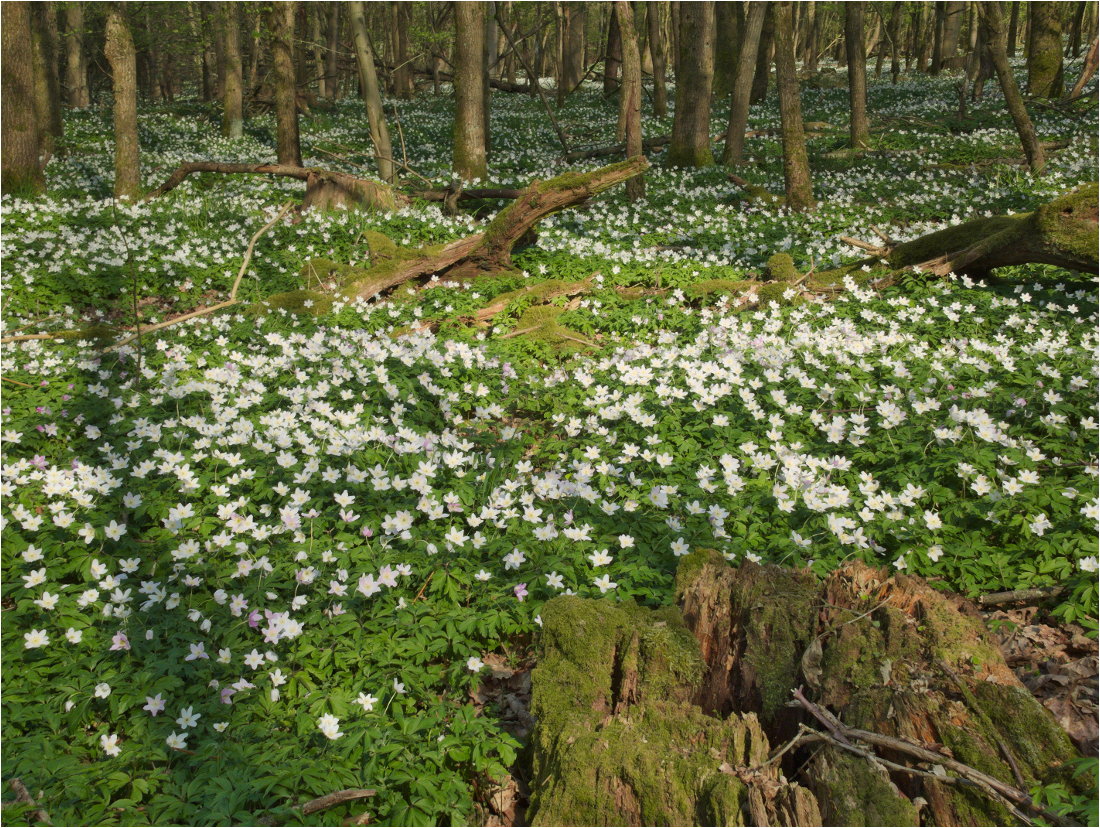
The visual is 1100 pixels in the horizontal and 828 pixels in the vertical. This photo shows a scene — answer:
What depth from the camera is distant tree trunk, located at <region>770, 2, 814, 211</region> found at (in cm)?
1048

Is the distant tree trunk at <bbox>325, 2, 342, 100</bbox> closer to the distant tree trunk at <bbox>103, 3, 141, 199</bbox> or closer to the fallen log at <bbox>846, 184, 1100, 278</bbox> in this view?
the distant tree trunk at <bbox>103, 3, 141, 199</bbox>

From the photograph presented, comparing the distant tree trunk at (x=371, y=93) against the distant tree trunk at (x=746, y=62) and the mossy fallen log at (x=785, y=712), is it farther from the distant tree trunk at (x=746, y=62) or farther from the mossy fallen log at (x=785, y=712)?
the mossy fallen log at (x=785, y=712)

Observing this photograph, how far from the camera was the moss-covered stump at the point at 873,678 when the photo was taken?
2275 millimetres

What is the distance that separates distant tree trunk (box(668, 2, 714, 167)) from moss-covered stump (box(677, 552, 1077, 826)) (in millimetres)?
12726

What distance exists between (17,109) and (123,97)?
194 centimetres

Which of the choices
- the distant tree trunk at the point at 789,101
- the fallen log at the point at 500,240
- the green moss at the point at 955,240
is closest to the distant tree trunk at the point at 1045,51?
the distant tree trunk at the point at 789,101

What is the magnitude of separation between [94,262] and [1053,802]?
403 inches

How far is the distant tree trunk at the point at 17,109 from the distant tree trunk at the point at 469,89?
6959mm

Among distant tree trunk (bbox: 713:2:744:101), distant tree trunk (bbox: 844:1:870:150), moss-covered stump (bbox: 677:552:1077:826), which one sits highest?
distant tree trunk (bbox: 713:2:744:101)

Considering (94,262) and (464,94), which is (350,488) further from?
(464,94)

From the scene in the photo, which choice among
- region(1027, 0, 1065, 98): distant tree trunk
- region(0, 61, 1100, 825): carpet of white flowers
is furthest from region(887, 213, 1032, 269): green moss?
region(1027, 0, 1065, 98): distant tree trunk

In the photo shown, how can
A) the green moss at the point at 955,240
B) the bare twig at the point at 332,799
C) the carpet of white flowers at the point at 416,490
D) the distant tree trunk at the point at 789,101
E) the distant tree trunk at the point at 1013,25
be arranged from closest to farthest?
the bare twig at the point at 332,799
the carpet of white flowers at the point at 416,490
the green moss at the point at 955,240
the distant tree trunk at the point at 789,101
the distant tree trunk at the point at 1013,25

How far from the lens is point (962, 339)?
6.63m

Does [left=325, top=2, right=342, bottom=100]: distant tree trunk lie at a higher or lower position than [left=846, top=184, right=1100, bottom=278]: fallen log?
higher
